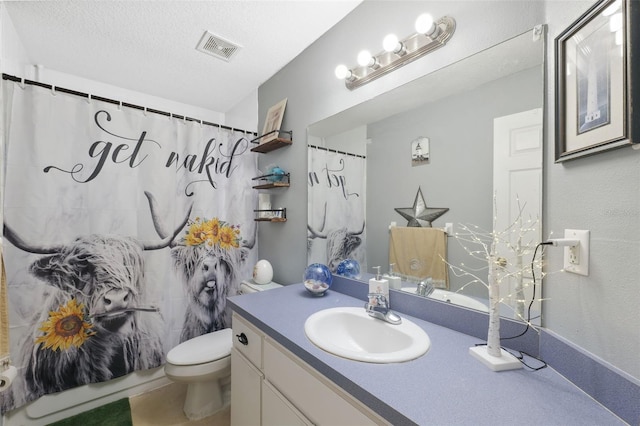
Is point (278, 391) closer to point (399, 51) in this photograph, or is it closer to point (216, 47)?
point (399, 51)

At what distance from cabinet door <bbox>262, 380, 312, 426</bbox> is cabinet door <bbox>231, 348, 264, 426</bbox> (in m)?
0.05

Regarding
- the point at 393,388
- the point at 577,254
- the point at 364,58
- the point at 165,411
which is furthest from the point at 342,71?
the point at 165,411

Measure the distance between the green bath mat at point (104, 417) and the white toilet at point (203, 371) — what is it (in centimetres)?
35

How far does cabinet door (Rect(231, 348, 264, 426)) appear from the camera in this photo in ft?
3.61

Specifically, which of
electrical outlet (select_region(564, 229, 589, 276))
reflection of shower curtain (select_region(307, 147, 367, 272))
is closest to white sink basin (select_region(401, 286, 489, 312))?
electrical outlet (select_region(564, 229, 589, 276))

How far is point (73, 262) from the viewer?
150 centimetres

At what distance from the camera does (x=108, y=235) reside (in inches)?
63.1

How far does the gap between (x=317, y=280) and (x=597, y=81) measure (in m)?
1.23

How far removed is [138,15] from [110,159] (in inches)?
33.9

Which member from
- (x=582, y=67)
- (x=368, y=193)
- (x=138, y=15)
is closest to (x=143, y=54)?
(x=138, y=15)

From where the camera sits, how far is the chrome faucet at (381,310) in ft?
3.35

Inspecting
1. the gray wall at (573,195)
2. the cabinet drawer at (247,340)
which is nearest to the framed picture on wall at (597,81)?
the gray wall at (573,195)

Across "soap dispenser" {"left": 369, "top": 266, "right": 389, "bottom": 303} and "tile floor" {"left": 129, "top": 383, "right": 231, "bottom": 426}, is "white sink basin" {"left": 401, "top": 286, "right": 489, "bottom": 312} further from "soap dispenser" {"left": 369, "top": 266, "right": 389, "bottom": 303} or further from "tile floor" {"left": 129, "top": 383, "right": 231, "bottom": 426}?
"tile floor" {"left": 129, "top": 383, "right": 231, "bottom": 426}

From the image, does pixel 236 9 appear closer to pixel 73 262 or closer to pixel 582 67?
pixel 582 67
